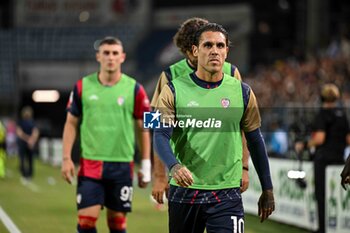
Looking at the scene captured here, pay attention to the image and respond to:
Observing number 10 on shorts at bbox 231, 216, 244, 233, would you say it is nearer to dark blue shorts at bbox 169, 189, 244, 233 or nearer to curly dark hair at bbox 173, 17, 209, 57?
dark blue shorts at bbox 169, 189, 244, 233

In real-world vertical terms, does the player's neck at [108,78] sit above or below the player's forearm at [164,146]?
above

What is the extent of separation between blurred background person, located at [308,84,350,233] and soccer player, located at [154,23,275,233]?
4977 mm

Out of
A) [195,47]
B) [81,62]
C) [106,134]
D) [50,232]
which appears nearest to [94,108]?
[106,134]

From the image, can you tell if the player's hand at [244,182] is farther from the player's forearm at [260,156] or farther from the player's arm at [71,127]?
the player's arm at [71,127]

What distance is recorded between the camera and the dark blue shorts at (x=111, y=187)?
8.85 meters

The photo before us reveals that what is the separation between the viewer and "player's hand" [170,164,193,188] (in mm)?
6000

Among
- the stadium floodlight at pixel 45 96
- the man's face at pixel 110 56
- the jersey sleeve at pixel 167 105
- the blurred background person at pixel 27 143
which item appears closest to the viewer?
the jersey sleeve at pixel 167 105

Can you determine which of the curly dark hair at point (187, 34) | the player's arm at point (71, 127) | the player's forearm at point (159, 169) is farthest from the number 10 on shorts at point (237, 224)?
the player's arm at point (71, 127)

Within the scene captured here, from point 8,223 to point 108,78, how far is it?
519cm

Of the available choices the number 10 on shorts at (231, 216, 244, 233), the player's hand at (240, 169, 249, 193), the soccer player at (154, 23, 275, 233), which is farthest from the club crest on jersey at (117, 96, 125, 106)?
the number 10 on shorts at (231, 216, 244, 233)

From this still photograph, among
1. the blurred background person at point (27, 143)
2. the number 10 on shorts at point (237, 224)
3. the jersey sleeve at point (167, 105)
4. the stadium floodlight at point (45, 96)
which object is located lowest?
the stadium floodlight at point (45, 96)

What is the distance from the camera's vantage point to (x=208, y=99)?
251 inches

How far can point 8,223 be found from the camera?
44.7 feet

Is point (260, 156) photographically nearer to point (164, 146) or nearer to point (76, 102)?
point (164, 146)
